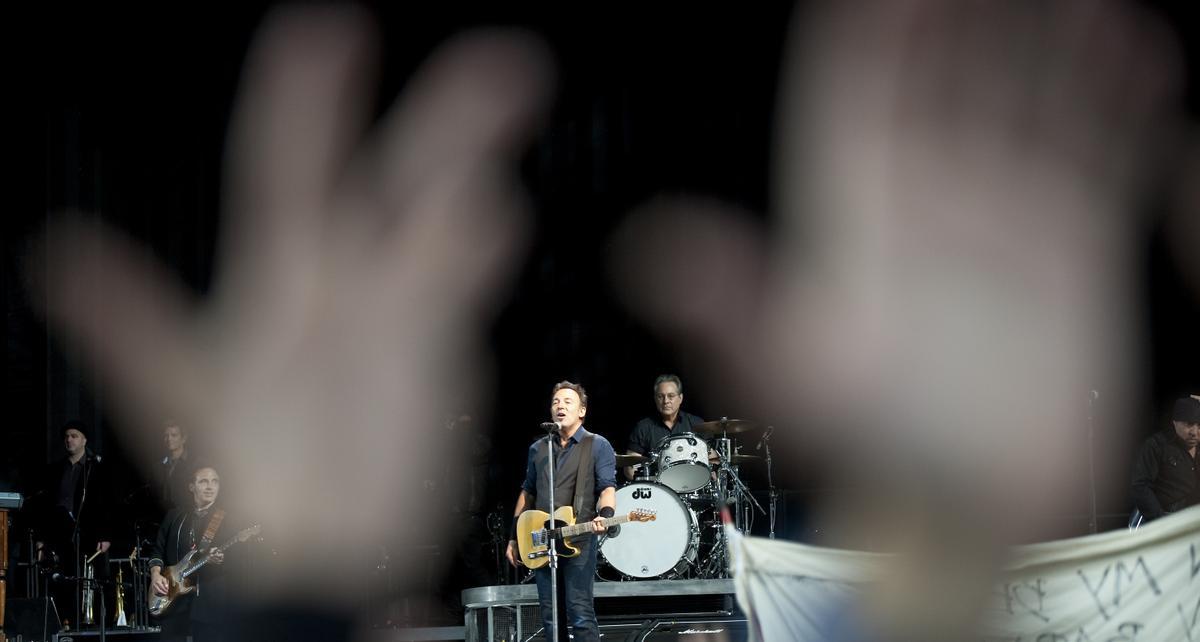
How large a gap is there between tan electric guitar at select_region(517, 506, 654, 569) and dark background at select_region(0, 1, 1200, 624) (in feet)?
15.7

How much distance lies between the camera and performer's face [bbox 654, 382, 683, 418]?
1055 centimetres

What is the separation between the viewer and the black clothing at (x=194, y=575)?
8.30m

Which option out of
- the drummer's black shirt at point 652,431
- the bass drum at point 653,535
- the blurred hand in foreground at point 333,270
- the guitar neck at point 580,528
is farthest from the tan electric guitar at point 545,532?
the blurred hand in foreground at point 333,270

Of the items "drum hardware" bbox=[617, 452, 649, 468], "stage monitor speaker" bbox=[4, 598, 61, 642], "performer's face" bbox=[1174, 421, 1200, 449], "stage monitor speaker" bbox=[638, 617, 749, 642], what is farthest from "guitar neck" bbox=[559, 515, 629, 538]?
"stage monitor speaker" bbox=[4, 598, 61, 642]

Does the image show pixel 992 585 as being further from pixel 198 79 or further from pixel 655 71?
pixel 198 79

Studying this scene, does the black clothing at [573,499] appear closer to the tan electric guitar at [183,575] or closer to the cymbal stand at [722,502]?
the tan electric guitar at [183,575]

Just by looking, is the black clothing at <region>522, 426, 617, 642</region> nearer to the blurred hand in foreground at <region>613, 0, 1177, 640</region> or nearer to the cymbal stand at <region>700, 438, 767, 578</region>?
the cymbal stand at <region>700, 438, 767, 578</region>

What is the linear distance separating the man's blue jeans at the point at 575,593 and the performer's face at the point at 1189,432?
3902 mm

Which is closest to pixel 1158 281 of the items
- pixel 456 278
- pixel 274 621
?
pixel 456 278

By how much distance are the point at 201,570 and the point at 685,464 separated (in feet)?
11.2

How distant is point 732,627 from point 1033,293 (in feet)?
13.6

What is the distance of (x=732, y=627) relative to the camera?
868 cm

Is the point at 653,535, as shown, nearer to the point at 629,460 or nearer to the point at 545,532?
the point at 629,460

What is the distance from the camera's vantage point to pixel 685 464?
999 cm
